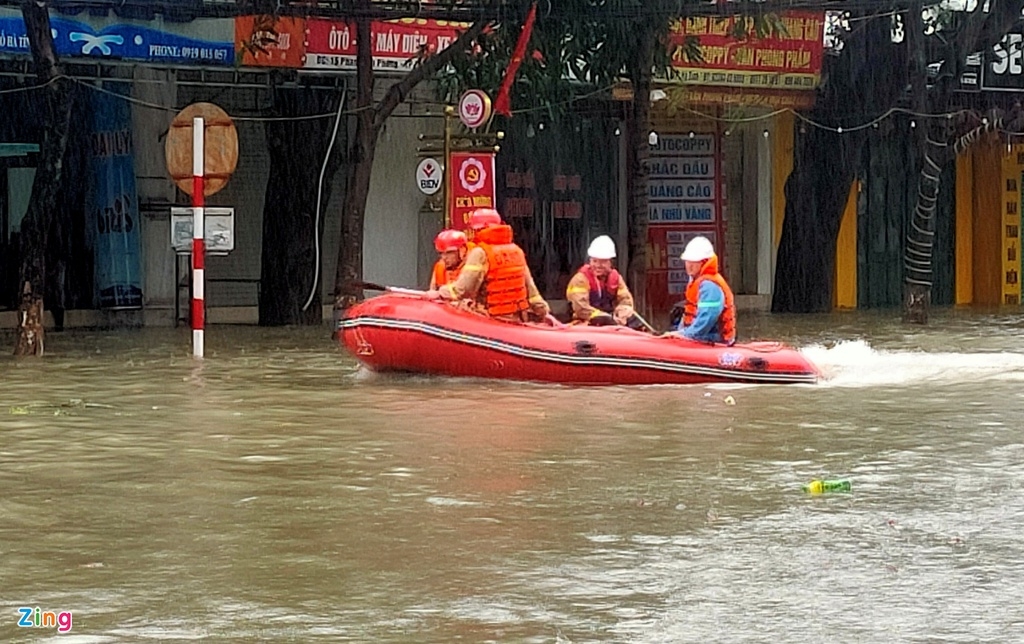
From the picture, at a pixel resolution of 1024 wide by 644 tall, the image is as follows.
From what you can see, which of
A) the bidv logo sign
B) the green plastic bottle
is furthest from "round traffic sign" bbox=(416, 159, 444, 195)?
the green plastic bottle

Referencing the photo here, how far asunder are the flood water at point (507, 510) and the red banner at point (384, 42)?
22.6 ft

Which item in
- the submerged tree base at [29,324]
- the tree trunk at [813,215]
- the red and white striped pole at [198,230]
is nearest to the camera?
the red and white striped pole at [198,230]

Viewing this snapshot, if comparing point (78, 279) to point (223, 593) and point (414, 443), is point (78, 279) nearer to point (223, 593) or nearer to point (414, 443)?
point (414, 443)

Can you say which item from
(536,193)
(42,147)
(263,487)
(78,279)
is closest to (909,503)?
(263,487)

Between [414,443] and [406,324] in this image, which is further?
[406,324]

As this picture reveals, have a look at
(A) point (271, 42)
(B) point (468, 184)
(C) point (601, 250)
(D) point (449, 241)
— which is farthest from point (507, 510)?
(A) point (271, 42)

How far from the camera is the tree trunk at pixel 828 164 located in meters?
26.3

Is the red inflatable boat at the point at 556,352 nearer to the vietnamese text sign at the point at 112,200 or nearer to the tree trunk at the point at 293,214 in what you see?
the tree trunk at the point at 293,214

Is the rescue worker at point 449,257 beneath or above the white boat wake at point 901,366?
above

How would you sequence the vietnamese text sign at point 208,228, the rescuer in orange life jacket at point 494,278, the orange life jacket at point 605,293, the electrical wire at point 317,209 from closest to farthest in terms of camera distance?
the rescuer in orange life jacket at point 494,278 → the orange life jacket at point 605,293 → the vietnamese text sign at point 208,228 → the electrical wire at point 317,209

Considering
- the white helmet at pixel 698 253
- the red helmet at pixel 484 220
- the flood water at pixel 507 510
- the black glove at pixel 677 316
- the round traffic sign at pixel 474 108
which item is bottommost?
the flood water at pixel 507 510

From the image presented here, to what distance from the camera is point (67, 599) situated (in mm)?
7340

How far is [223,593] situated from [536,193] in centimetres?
1993

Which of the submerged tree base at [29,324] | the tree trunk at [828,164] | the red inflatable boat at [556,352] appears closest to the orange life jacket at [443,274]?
the red inflatable boat at [556,352]
